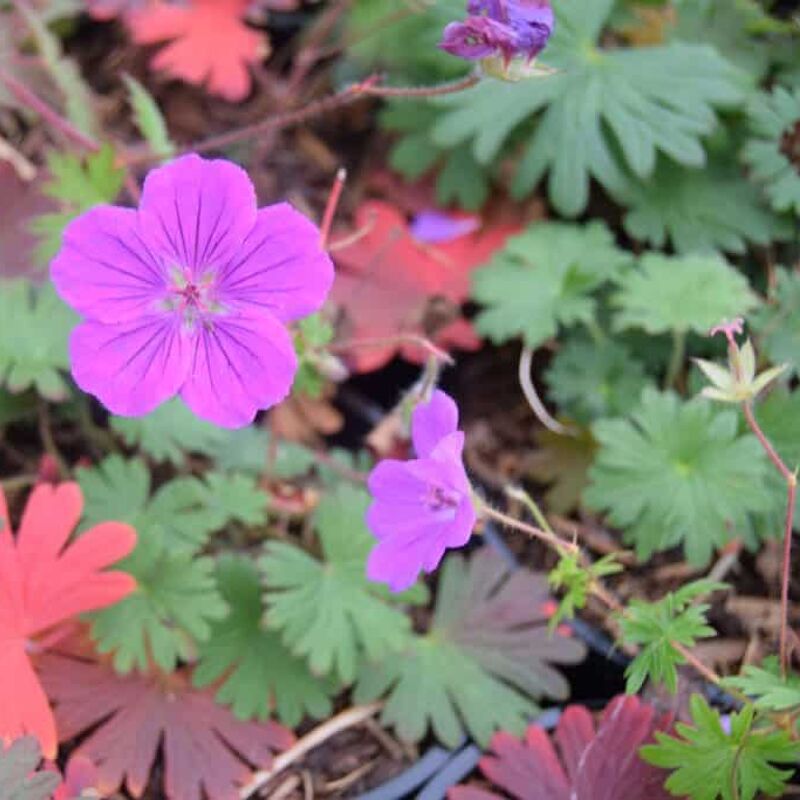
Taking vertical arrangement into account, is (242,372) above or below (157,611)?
above

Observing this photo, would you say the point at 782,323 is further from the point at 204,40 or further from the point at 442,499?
the point at 204,40

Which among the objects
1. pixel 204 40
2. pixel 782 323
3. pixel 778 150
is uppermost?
pixel 778 150

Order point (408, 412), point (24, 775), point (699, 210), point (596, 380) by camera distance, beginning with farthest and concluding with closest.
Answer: point (699, 210)
point (596, 380)
point (408, 412)
point (24, 775)

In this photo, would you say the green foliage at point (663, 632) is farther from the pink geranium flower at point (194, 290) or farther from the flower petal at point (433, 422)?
the pink geranium flower at point (194, 290)

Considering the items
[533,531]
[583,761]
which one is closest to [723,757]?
[583,761]

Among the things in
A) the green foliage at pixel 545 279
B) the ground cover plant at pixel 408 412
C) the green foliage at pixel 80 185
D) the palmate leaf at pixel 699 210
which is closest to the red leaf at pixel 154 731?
the ground cover plant at pixel 408 412

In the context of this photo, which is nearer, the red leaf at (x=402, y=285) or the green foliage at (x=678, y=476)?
the green foliage at (x=678, y=476)

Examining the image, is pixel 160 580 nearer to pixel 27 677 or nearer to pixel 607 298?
pixel 27 677

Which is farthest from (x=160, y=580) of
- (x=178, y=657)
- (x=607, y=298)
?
(x=607, y=298)
